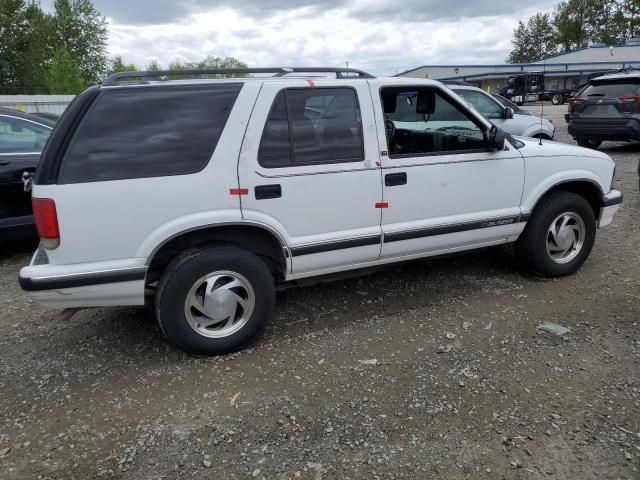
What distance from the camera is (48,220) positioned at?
2.93 m

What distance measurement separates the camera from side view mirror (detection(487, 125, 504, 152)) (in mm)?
4004

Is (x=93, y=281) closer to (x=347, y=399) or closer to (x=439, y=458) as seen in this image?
(x=347, y=399)

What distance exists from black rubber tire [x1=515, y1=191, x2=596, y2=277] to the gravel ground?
160 mm

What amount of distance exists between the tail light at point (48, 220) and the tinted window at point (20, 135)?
2878 mm

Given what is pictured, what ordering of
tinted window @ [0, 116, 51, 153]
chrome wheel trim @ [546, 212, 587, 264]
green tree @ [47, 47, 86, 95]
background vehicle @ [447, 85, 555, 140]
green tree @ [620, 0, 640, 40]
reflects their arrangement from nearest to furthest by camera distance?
chrome wheel trim @ [546, 212, 587, 264] < tinted window @ [0, 116, 51, 153] < background vehicle @ [447, 85, 555, 140] < green tree @ [47, 47, 86, 95] < green tree @ [620, 0, 640, 40]

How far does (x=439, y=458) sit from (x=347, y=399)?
2.16 ft

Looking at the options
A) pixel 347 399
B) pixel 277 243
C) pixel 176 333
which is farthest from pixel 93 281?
pixel 347 399

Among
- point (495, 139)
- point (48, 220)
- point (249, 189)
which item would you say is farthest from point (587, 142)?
point (48, 220)

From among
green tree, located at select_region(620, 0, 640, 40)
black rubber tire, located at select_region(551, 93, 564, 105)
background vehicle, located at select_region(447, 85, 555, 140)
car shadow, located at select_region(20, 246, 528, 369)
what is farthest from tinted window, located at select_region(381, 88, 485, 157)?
green tree, located at select_region(620, 0, 640, 40)

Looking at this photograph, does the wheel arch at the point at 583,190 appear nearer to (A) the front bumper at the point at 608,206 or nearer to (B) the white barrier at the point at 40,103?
(A) the front bumper at the point at 608,206

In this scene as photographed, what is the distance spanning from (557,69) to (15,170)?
51580 millimetres

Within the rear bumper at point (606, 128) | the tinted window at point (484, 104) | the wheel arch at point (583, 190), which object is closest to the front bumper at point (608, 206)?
the wheel arch at point (583, 190)

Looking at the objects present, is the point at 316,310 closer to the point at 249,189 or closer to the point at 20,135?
the point at 249,189

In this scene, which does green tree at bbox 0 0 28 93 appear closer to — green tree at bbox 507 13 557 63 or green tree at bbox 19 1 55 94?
green tree at bbox 19 1 55 94
